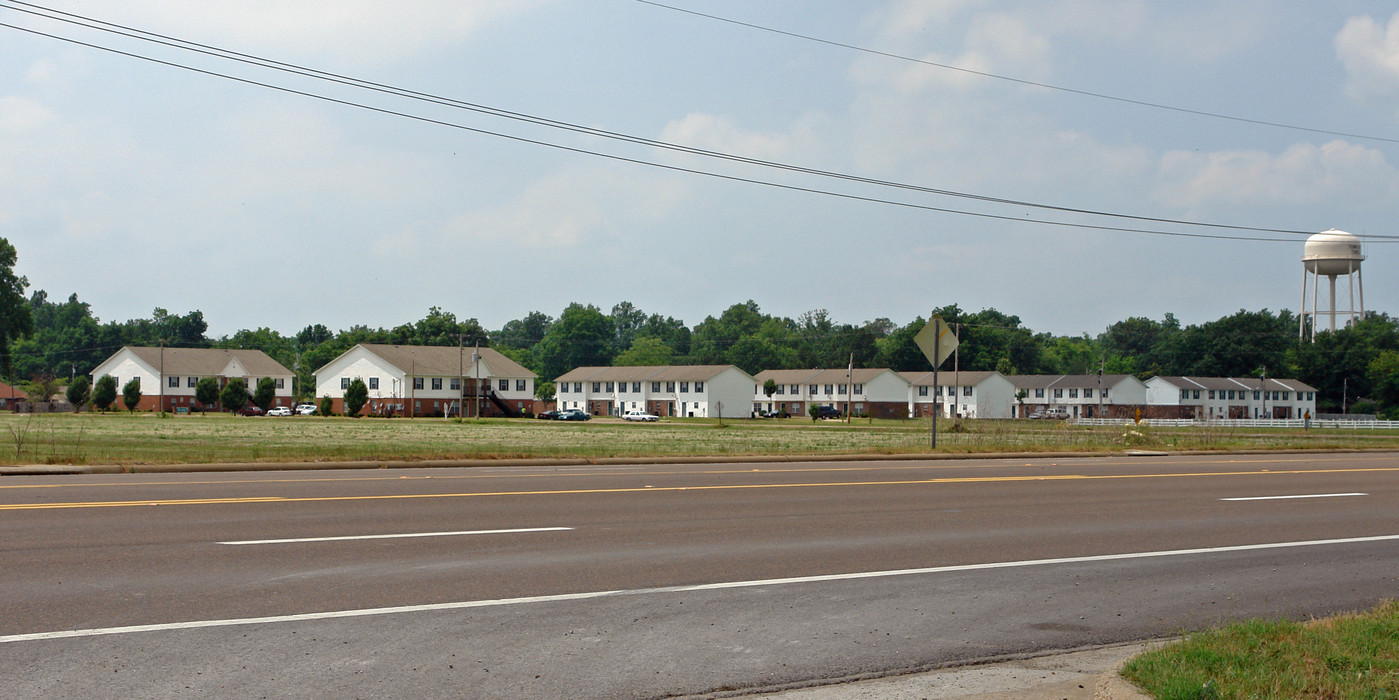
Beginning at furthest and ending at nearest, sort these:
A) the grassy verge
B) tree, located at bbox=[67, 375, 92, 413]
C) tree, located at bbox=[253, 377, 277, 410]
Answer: tree, located at bbox=[67, 375, 92, 413] < tree, located at bbox=[253, 377, 277, 410] < the grassy verge

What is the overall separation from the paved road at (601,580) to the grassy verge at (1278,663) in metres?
0.99

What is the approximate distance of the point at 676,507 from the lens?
48.9ft

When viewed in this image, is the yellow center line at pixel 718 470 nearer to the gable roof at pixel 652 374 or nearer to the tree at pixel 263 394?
the tree at pixel 263 394

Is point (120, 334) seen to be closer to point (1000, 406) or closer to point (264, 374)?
point (264, 374)

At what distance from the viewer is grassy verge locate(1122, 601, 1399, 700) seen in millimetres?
6074

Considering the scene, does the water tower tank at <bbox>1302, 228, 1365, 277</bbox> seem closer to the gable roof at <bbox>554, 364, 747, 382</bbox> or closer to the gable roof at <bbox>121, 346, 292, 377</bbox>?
the gable roof at <bbox>554, 364, 747, 382</bbox>

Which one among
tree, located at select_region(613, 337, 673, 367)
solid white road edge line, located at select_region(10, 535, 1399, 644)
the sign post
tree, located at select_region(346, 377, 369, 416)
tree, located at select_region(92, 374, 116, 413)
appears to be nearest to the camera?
solid white road edge line, located at select_region(10, 535, 1399, 644)

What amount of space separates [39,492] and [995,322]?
173002mm

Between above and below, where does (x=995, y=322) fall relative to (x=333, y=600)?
above

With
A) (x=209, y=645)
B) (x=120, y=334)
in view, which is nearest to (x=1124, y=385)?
(x=209, y=645)

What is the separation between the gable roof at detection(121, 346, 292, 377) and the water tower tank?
11089 centimetres

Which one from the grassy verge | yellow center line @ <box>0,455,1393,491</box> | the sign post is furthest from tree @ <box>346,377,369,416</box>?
the grassy verge

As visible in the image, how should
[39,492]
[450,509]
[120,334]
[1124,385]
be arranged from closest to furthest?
[450,509], [39,492], [1124,385], [120,334]

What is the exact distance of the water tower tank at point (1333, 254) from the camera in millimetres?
106250
